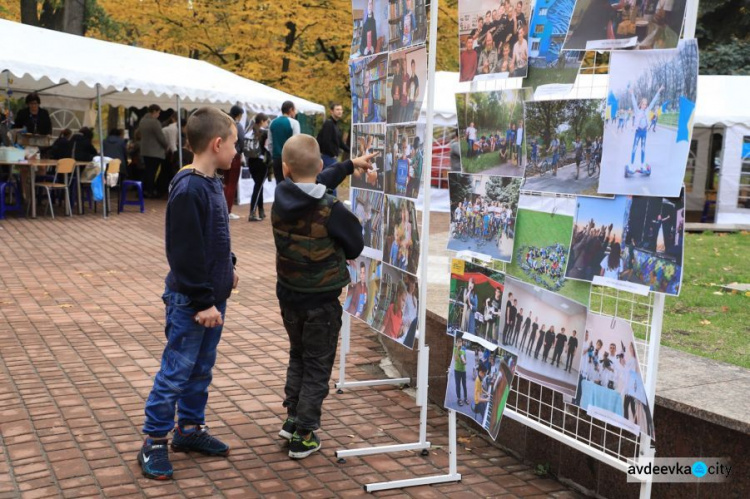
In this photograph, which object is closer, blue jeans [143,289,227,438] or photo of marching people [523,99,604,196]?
photo of marching people [523,99,604,196]

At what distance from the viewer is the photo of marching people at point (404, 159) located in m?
4.21

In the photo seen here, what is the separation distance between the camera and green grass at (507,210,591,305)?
3283 millimetres

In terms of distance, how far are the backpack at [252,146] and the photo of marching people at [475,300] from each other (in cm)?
1205

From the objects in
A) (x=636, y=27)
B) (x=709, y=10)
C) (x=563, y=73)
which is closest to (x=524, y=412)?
(x=563, y=73)

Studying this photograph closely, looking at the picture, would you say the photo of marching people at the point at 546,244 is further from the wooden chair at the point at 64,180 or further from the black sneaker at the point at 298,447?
the wooden chair at the point at 64,180

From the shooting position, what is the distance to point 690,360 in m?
4.37

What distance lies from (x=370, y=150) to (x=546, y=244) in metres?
1.66

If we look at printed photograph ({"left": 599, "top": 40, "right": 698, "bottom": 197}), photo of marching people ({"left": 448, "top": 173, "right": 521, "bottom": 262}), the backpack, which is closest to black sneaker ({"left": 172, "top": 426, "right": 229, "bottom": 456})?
photo of marching people ({"left": 448, "top": 173, "right": 521, "bottom": 262})

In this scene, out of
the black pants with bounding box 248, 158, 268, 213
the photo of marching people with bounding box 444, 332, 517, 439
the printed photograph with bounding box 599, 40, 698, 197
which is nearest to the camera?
the printed photograph with bounding box 599, 40, 698, 197

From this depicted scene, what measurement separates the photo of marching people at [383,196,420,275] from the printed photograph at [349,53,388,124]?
554mm

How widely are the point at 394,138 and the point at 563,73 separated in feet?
4.47

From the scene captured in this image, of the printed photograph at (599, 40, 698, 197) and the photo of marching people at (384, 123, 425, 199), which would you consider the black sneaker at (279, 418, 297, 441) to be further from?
the printed photograph at (599, 40, 698, 197)

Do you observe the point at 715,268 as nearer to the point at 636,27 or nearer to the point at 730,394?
the point at 730,394

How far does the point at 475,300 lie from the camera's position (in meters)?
3.89
